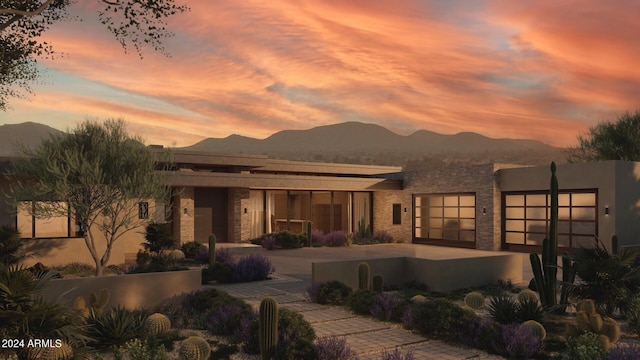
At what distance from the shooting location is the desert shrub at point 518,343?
29.0 ft

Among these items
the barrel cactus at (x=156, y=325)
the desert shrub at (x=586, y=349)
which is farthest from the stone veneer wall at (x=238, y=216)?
the desert shrub at (x=586, y=349)

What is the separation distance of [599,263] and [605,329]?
178 centimetres

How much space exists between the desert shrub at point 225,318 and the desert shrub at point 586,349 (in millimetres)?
5507

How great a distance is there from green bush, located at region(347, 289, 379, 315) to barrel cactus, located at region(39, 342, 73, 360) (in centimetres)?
677

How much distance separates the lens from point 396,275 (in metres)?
16.0

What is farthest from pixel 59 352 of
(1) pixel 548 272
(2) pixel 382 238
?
(2) pixel 382 238

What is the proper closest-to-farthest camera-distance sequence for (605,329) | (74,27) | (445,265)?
(605,329) < (445,265) < (74,27)

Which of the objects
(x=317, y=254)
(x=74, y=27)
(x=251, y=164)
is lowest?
(x=317, y=254)

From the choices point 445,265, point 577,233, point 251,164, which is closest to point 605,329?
point 445,265

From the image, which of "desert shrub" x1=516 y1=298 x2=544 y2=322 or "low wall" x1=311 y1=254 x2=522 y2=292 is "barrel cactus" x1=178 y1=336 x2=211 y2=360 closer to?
"desert shrub" x1=516 y1=298 x2=544 y2=322

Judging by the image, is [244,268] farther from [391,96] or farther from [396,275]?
[391,96]

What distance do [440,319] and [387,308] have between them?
5.42 ft

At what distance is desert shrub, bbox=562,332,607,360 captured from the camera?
7.62 m

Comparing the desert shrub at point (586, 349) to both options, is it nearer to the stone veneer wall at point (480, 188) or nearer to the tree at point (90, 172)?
the tree at point (90, 172)
